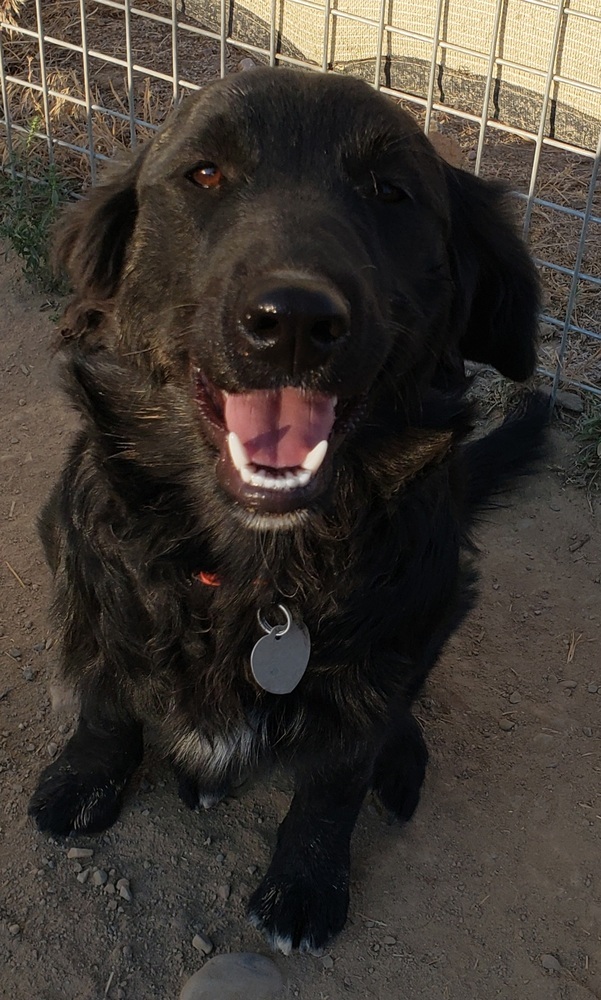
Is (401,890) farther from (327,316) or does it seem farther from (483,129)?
(483,129)

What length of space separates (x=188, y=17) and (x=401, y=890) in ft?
16.3

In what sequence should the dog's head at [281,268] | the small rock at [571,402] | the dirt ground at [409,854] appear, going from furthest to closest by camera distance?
the small rock at [571,402] → the dirt ground at [409,854] → the dog's head at [281,268]

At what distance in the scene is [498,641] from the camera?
3.28m

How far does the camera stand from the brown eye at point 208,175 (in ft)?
6.86

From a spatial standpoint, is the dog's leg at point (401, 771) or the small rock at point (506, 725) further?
the small rock at point (506, 725)

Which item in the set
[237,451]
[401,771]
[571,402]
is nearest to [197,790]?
[401,771]

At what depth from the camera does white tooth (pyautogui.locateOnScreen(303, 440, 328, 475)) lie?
1.97 m

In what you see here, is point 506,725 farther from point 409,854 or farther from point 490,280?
point 490,280

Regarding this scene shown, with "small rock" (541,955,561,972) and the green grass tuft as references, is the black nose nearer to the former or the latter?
"small rock" (541,955,561,972)

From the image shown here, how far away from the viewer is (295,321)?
177 cm

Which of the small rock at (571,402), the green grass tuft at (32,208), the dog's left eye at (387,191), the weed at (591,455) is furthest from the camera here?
the green grass tuft at (32,208)

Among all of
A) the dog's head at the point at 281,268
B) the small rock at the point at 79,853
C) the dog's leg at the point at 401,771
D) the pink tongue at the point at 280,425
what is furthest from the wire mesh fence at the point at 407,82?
the small rock at the point at 79,853

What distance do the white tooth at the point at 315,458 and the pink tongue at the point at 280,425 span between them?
0.02m

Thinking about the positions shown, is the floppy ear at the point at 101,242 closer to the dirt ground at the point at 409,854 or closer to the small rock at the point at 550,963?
the dirt ground at the point at 409,854
